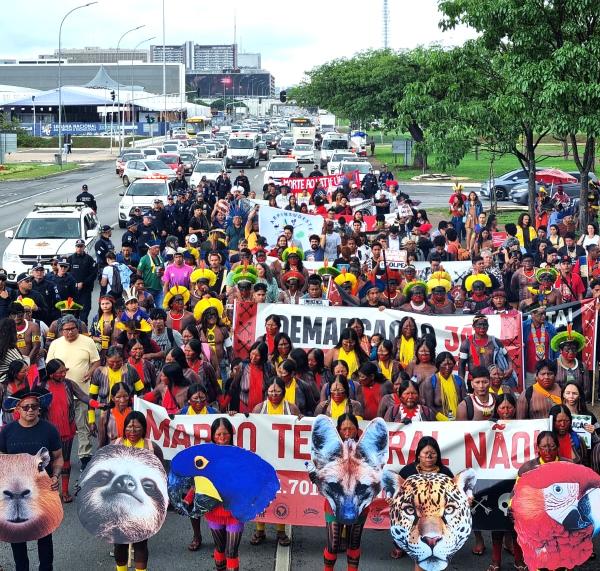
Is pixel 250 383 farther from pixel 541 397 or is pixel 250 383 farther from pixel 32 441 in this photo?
pixel 541 397

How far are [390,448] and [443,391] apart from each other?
51.3 inches

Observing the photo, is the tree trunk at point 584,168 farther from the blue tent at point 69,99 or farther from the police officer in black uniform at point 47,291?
the blue tent at point 69,99

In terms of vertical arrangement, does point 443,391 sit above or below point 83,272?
below

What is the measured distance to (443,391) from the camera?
10.1 m

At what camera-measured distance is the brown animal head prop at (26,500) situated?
26.7 feet

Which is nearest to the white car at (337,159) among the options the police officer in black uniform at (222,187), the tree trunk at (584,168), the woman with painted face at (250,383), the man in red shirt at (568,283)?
the police officer in black uniform at (222,187)

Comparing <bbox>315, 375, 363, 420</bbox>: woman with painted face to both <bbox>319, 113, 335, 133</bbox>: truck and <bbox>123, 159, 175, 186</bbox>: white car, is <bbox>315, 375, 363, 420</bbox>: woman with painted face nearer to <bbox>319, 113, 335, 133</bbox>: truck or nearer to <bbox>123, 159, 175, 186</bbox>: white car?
<bbox>123, 159, 175, 186</bbox>: white car

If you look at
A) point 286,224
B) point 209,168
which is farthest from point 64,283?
point 209,168

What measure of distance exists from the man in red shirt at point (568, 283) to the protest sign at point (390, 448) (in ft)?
18.5

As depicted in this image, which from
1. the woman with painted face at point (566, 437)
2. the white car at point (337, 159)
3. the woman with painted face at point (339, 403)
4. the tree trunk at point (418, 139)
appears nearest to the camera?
the woman with painted face at point (566, 437)

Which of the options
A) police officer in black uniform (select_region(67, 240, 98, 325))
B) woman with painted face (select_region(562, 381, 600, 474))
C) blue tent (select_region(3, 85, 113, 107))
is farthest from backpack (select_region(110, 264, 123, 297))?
blue tent (select_region(3, 85, 113, 107))

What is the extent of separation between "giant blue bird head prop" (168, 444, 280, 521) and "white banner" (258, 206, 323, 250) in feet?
39.9

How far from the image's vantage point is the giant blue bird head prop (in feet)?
26.8

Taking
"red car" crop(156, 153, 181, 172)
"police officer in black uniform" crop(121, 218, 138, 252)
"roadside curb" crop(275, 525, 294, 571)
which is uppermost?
"red car" crop(156, 153, 181, 172)
